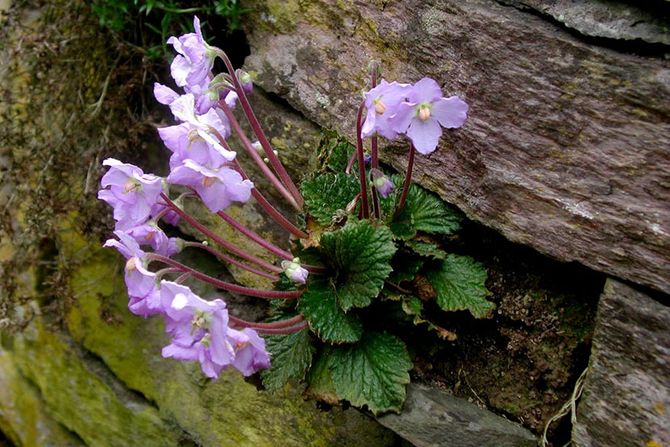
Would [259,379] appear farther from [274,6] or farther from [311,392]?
[274,6]

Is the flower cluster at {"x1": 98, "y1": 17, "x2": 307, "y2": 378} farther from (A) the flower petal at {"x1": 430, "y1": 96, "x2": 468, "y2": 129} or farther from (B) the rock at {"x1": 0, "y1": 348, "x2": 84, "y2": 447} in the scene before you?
(B) the rock at {"x1": 0, "y1": 348, "x2": 84, "y2": 447}

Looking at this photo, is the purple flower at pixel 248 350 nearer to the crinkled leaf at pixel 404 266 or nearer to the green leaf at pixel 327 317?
the green leaf at pixel 327 317

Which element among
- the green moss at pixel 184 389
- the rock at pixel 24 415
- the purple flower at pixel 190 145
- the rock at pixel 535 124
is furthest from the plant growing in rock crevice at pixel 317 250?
the rock at pixel 24 415

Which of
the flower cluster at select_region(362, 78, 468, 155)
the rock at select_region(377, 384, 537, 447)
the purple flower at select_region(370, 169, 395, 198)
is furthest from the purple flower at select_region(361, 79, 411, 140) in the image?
the rock at select_region(377, 384, 537, 447)

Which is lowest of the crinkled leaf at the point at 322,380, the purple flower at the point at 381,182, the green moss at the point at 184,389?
the green moss at the point at 184,389

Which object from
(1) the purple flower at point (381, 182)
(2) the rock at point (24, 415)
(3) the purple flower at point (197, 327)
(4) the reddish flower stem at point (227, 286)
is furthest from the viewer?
(2) the rock at point (24, 415)

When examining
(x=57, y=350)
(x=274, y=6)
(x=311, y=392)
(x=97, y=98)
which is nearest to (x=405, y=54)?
(x=274, y=6)

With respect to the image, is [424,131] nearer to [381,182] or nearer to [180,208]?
[381,182]
